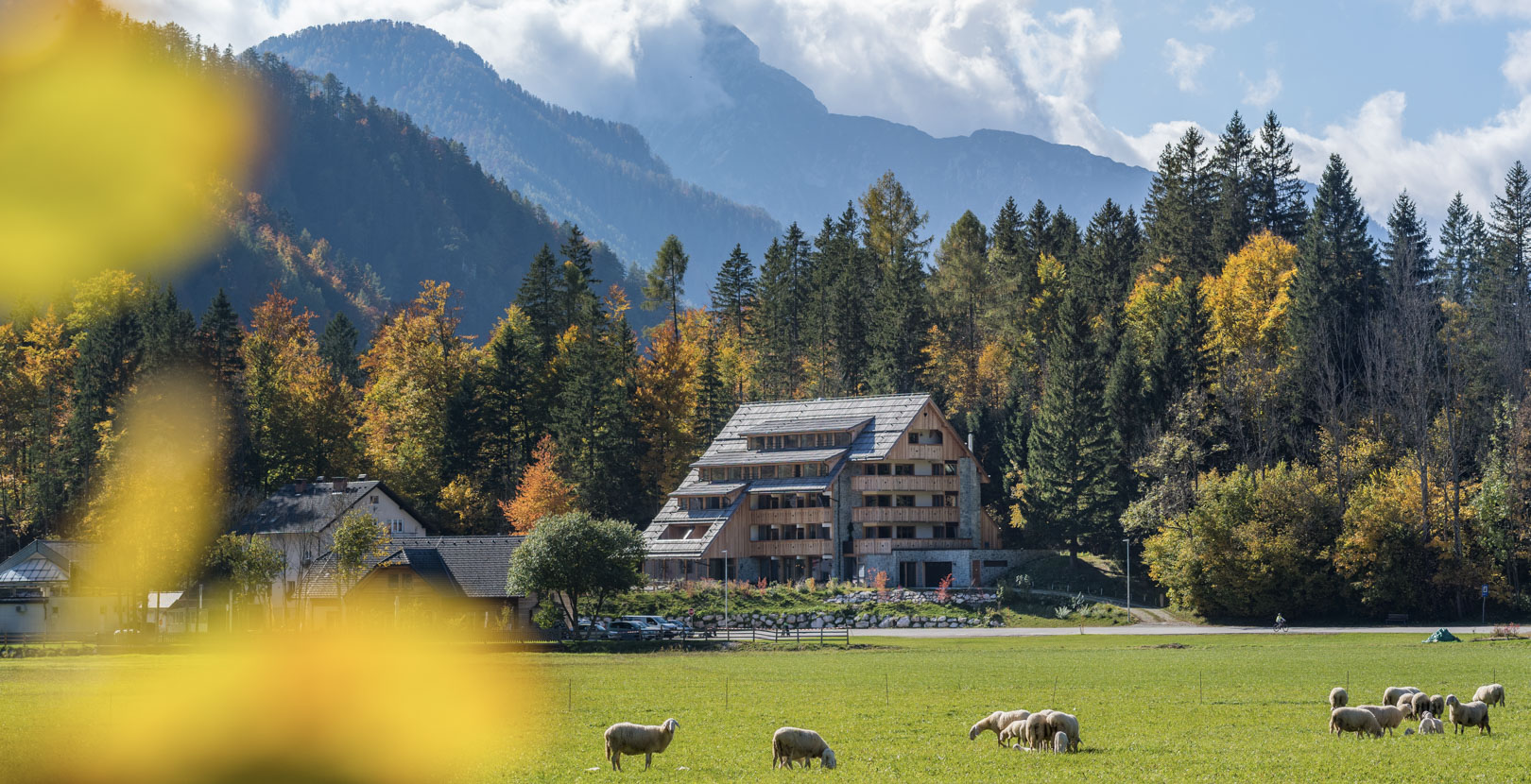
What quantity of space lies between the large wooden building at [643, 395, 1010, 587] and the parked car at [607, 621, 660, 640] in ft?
78.4

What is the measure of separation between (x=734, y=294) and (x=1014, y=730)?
117436 millimetres

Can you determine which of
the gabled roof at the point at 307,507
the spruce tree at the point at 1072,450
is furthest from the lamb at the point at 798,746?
the gabled roof at the point at 307,507

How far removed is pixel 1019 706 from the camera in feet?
110

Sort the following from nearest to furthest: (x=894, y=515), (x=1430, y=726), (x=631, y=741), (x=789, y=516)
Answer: (x=631, y=741) < (x=1430, y=726) < (x=894, y=515) < (x=789, y=516)

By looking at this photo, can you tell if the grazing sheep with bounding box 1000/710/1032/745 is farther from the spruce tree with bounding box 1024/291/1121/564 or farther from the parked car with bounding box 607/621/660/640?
the spruce tree with bounding box 1024/291/1121/564

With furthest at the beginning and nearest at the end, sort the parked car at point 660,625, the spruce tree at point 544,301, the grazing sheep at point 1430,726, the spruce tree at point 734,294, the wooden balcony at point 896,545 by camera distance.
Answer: the spruce tree at point 734,294 → the spruce tree at point 544,301 → the wooden balcony at point 896,545 → the parked car at point 660,625 → the grazing sheep at point 1430,726

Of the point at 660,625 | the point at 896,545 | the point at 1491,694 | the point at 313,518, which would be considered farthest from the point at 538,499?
the point at 1491,694

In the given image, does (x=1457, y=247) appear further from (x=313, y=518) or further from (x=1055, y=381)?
(x=313, y=518)

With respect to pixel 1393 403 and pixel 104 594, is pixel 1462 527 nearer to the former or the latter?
pixel 1393 403

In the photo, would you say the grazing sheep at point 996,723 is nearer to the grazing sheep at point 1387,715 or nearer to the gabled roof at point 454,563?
the grazing sheep at point 1387,715

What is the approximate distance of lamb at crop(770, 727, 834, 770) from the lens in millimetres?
23859

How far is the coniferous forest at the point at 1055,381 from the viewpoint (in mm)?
79062

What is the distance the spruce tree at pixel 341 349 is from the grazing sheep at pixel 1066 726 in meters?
128

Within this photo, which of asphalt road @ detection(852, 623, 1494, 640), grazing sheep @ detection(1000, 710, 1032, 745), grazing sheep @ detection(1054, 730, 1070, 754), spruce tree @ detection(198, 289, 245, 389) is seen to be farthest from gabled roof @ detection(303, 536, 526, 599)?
grazing sheep @ detection(1054, 730, 1070, 754)
